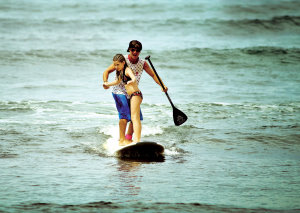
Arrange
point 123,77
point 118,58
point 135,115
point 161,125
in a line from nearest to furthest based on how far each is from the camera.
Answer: point 118,58, point 123,77, point 135,115, point 161,125

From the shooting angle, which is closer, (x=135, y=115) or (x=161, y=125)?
(x=135, y=115)

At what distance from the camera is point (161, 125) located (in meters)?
10.1

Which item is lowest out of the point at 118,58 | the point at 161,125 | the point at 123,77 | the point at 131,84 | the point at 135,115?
the point at 161,125

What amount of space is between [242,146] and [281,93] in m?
7.40

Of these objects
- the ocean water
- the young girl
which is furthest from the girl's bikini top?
the ocean water

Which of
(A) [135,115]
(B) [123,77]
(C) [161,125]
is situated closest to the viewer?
(B) [123,77]

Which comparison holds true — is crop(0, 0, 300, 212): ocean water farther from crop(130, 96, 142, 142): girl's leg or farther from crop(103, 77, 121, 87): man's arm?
crop(103, 77, 121, 87): man's arm

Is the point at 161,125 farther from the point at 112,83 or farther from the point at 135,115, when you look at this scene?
the point at 112,83

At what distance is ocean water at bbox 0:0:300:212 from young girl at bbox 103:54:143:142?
0.63 meters

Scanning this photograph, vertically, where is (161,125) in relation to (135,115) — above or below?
below

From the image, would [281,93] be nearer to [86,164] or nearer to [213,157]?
[213,157]

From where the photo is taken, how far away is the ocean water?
203 inches

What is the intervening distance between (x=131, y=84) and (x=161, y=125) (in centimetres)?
294

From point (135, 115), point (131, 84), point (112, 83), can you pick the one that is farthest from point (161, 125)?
point (112, 83)
